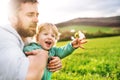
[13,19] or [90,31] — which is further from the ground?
[13,19]

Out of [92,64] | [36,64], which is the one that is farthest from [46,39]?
[92,64]

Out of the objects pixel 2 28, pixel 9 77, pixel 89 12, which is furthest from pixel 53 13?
pixel 9 77

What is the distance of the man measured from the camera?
84.8 inches

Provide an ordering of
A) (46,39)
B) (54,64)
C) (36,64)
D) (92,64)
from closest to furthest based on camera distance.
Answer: (36,64), (54,64), (46,39), (92,64)

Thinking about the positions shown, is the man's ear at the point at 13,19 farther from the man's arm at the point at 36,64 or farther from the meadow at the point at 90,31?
the meadow at the point at 90,31

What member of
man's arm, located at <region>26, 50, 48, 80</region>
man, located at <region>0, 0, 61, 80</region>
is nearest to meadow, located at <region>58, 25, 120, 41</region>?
man, located at <region>0, 0, 61, 80</region>

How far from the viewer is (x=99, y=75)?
9.63 feet

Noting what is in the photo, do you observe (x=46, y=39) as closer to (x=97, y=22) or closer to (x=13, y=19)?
(x=13, y=19)

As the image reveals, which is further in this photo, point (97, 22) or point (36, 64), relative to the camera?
point (97, 22)

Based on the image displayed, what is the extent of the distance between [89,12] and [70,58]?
366 mm

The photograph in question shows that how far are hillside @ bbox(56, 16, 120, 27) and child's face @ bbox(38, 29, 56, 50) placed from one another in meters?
0.51

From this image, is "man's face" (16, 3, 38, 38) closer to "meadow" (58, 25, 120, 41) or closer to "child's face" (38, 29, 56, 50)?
"child's face" (38, 29, 56, 50)

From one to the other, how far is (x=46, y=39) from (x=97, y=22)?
2.62 feet

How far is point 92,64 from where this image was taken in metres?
2.99
